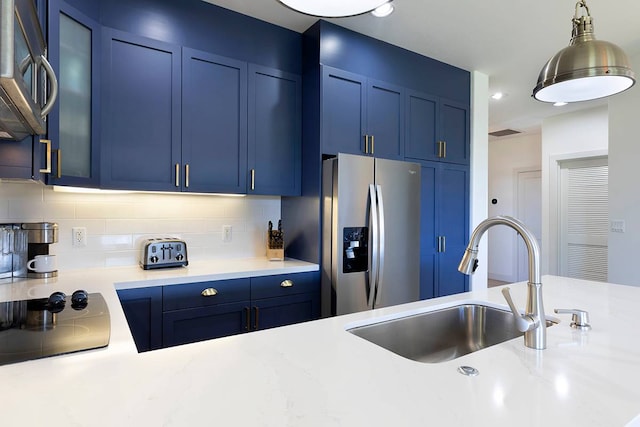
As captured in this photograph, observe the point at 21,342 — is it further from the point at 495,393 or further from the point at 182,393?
the point at 495,393

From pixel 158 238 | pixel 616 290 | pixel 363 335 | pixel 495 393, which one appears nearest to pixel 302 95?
pixel 158 238

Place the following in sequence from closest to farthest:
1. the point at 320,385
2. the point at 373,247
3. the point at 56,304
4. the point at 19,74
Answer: the point at 320,385
the point at 19,74
the point at 56,304
the point at 373,247

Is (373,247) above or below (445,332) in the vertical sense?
above

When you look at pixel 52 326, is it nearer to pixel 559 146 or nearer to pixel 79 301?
pixel 79 301

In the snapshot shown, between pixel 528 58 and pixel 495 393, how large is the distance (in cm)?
346

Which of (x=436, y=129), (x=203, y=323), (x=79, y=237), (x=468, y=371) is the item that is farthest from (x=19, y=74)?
(x=436, y=129)

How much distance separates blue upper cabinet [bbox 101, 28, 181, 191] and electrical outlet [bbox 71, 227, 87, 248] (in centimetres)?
42

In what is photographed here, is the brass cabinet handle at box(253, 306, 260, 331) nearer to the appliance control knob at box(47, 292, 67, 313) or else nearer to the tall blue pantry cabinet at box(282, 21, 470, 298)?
the tall blue pantry cabinet at box(282, 21, 470, 298)

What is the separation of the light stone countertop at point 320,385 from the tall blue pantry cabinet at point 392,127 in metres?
1.64

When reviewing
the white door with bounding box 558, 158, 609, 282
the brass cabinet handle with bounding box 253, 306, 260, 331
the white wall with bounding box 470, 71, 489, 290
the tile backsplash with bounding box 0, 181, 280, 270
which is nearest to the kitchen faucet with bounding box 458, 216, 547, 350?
the brass cabinet handle with bounding box 253, 306, 260, 331

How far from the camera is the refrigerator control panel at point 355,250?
248 centimetres

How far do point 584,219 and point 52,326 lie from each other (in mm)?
5632

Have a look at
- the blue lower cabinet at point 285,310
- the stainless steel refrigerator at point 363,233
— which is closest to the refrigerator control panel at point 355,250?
the stainless steel refrigerator at point 363,233

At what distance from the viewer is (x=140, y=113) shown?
2.17m
